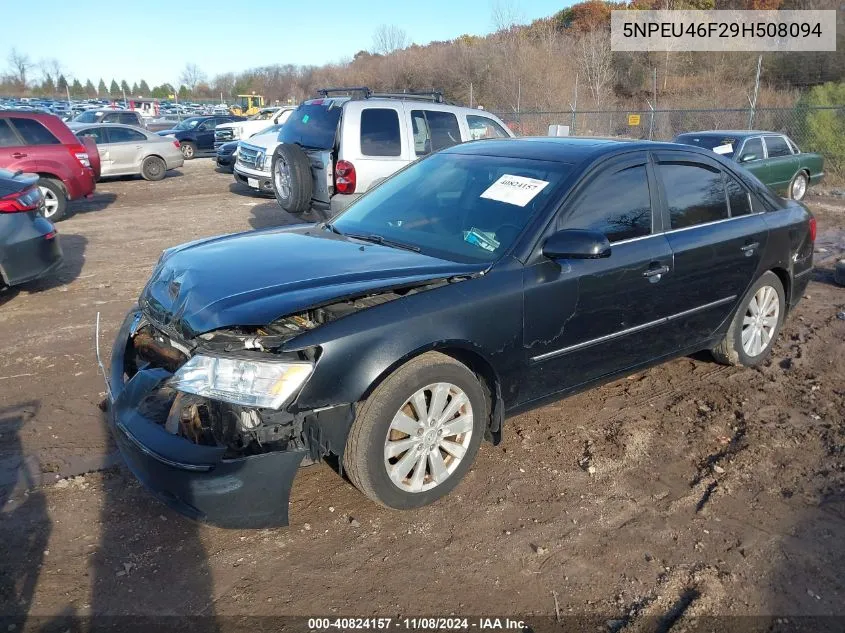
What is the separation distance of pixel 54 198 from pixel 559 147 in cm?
1035

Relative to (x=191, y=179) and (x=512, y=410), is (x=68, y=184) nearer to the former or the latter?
(x=191, y=179)

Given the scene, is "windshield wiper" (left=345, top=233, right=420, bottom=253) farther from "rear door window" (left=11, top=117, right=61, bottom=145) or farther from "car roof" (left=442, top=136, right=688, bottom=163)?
"rear door window" (left=11, top=117, right=61, bottom=145)

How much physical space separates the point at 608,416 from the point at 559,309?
43.7 inches

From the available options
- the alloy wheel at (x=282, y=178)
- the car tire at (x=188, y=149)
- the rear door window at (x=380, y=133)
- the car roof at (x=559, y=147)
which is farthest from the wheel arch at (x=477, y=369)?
the car tire at (x=188, y=149)

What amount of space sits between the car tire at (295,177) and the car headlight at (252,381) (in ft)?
18.4

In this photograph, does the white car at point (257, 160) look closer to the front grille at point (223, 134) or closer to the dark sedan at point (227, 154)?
the dark sedan at point (227, 154)

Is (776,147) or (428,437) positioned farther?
(776,147)

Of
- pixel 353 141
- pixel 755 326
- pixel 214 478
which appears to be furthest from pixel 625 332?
pixel 353 141

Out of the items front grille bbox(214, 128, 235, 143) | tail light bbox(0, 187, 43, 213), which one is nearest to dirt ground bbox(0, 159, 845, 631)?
tail light bbox(0, 187, 43, 213)

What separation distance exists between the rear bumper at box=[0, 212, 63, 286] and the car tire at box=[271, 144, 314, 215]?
2.64 m

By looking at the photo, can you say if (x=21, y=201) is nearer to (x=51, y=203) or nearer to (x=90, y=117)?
(x=51, y=203)

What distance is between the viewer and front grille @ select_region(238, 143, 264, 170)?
13.4 metres

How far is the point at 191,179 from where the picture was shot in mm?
18250

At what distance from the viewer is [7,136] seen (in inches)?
450
